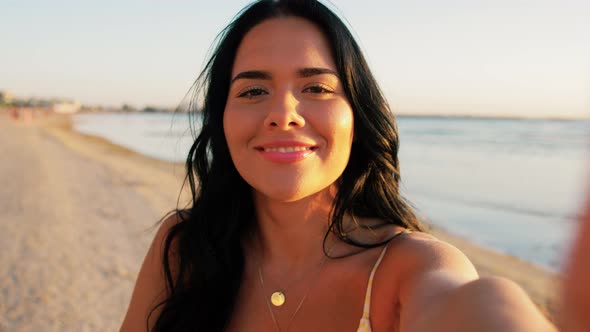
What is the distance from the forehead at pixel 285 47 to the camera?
200 cm

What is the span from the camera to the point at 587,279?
1.39ft

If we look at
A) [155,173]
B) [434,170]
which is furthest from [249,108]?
[434,170]

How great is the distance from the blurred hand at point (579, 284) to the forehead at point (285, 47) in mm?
1623

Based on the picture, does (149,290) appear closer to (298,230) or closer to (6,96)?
(298,230)

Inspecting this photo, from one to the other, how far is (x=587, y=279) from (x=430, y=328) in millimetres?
869

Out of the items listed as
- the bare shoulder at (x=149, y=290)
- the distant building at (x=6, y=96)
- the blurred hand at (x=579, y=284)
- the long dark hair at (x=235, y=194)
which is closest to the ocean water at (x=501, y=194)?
the blurred hand at (x=579, y=284)

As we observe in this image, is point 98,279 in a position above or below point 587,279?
below

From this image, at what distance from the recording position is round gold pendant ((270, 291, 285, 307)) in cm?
211

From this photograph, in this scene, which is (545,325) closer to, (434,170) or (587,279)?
(587,279)

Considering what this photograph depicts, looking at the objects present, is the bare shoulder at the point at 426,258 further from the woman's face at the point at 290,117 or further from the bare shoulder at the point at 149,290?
the bare shoulder at the point at 149,290

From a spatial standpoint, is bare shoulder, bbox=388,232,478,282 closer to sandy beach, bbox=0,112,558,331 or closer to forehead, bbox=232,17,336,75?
forehead, bbox=232,17,336,75

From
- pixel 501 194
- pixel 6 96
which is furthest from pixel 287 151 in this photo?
pixel 6 96

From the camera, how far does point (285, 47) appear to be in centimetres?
202

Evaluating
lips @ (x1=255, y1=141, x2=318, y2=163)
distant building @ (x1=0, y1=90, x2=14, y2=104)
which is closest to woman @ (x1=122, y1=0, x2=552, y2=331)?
lips @ (x1=255, y1=141, x2=318, y2=163)
